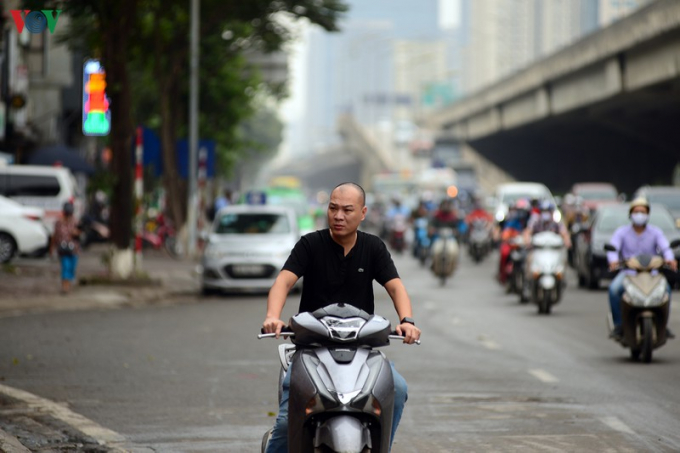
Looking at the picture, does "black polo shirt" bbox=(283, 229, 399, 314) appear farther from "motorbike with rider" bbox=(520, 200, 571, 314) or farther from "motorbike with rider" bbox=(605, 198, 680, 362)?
"motorbike with rider" bbox=(520, 200, 571, 314)

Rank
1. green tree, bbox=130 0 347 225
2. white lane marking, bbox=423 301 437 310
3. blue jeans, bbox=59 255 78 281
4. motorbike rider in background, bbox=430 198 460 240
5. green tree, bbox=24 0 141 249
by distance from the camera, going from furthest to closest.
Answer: green tree, bbox=130 0 347 225 < motorbike rider in background, bbox=430 198 460 240 < green tree, bbox=24 0 141 249 < blue jeans, bbox=59 255 78 281 < white lane marking, bbox=423 301 437 310

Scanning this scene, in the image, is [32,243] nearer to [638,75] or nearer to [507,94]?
[638,75]

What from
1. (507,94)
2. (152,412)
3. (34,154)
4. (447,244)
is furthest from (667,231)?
(507,94)

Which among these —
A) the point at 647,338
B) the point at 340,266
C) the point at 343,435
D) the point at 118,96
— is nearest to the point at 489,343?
the point at 647,338

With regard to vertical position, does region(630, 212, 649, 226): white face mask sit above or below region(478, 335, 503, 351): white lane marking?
above

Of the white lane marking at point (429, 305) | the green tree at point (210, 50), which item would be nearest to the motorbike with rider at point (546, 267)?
the white lane marking at point (429, 305)

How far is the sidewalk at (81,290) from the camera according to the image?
68.6 ft

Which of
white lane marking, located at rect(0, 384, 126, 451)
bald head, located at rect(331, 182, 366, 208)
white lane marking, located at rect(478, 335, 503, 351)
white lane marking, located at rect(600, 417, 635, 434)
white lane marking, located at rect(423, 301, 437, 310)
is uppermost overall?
bald head, located at rect(331, 182, 366, 208)

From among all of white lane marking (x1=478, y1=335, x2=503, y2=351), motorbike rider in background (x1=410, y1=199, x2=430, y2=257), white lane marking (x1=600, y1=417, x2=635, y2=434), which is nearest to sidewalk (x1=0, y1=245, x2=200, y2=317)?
white lane marking (x1=478, y1=335, x2=503, y2=351)

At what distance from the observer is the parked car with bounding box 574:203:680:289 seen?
26.1m

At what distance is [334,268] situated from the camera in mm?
6555

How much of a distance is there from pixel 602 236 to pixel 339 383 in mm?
21199

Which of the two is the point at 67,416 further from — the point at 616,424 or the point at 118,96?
the point at 118,96

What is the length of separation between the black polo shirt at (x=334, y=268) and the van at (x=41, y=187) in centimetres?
2850
